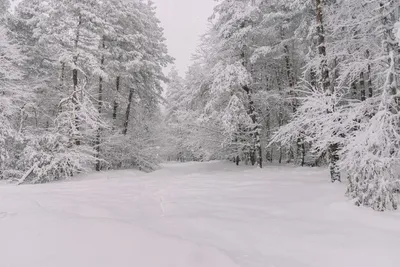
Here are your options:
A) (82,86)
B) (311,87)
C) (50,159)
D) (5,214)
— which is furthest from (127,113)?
(5,214)

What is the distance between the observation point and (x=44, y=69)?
66.2 feet

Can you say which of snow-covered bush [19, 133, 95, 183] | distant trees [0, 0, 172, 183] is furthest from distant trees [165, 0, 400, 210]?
snow-covered bush [19, 133, 95, 183]

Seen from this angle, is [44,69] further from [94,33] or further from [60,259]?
[60,259]

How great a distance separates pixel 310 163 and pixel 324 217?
12.1 m

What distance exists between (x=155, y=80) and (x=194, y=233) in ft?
61.2

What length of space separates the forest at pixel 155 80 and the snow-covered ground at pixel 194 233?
282 cm

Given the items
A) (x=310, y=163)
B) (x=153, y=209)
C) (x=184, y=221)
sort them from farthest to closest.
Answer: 1. (x=310, y=163)
2. (x=153, y=209)
3. (x=184, y=221)

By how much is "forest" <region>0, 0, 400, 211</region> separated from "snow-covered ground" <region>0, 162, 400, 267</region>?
9.26 ft

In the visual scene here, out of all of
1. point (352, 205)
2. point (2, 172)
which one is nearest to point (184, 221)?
point (352, 205)

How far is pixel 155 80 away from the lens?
22.6 metres

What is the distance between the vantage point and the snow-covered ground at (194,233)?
3666mm

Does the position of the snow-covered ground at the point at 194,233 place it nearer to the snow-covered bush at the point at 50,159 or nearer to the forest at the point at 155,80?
the forest at the point at 155,80

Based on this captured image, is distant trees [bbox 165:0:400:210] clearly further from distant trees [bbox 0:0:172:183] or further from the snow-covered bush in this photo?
the snow-covered bush

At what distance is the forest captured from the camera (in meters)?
10.3
